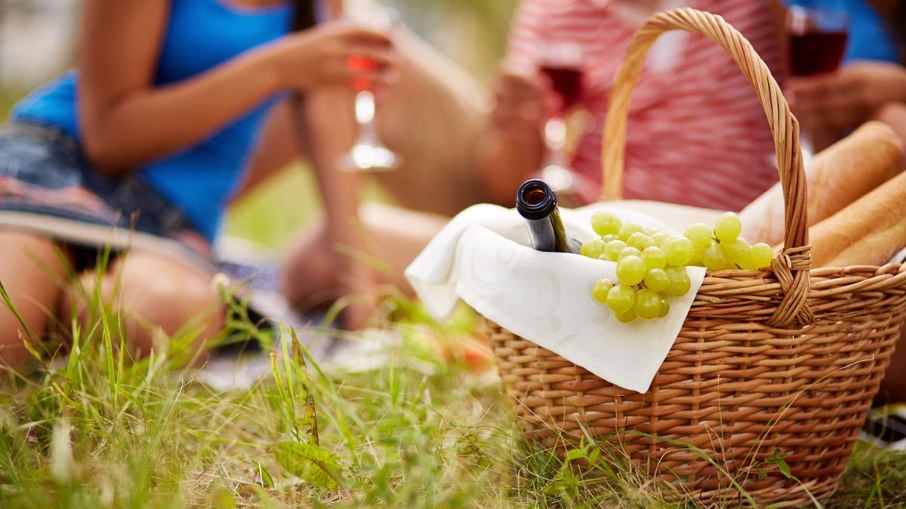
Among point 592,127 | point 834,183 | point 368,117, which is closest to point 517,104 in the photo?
point 592,127

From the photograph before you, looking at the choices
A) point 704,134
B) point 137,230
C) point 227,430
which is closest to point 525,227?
point 227,430

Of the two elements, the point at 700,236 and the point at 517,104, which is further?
the point at 517,104

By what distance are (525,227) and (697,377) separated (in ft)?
1.15

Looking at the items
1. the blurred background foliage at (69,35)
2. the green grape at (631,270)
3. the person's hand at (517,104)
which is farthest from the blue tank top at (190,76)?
the blurred background foliage at (69,35)

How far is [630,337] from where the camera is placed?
3.24 ft

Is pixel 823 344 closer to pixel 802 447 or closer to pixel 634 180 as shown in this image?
pixel 802 447

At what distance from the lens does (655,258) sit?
36.8 inches

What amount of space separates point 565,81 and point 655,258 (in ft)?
3.46

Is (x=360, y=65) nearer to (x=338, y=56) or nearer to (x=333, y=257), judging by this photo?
(x=338, y=56)

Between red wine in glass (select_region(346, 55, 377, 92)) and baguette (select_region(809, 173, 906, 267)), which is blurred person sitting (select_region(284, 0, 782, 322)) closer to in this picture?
red wine in glass (select_region(346, 55, 377, 92))

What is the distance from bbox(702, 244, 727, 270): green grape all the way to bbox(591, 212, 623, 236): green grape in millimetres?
136

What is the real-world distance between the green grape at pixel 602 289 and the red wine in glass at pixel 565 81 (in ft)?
3.32

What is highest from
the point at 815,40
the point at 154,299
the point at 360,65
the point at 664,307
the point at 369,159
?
the point at 815,40

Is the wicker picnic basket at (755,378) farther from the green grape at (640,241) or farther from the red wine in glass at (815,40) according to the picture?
the red wine in glass at (815,40)
